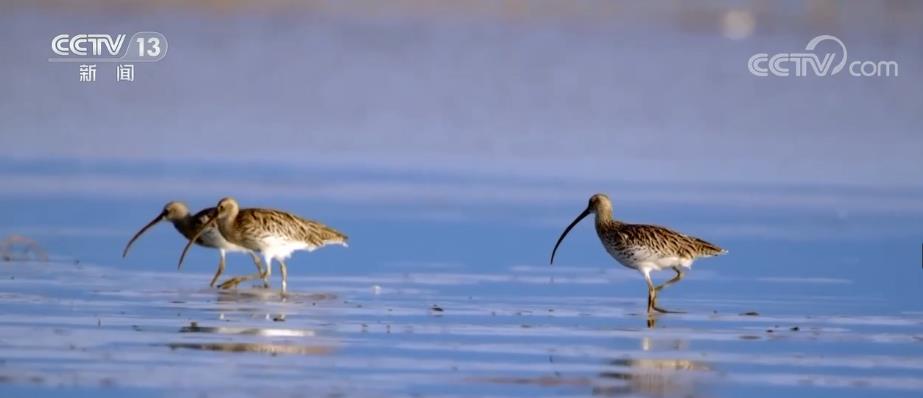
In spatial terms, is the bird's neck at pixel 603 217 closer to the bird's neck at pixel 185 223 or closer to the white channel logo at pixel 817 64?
the bird's neck at pixel 185 223

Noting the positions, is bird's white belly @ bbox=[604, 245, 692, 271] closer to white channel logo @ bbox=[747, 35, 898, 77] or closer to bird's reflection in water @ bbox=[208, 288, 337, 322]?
bird's reflection in water @ bbox=[208, 288, 337, 322]

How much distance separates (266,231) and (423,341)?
5.55 m

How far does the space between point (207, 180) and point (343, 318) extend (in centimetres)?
1336

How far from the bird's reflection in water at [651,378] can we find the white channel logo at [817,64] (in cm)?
2615

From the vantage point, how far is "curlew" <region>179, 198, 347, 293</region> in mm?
A: 19062

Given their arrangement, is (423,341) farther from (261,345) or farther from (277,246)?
(277,246)

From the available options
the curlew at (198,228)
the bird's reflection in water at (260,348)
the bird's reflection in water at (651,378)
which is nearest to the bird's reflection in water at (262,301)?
the curlew at (198,228)

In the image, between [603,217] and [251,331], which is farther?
[603,217]

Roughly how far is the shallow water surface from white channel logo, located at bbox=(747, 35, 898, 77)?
21331 millimetres

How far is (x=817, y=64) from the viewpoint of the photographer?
133 feet

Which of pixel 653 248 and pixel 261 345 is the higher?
pixel 653 248

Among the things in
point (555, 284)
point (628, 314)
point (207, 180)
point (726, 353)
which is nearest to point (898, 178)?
point (207, 180)

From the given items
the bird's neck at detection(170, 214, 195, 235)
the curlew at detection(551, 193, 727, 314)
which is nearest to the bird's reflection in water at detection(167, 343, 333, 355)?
the curlew at detection(551, 193, 727, 314)

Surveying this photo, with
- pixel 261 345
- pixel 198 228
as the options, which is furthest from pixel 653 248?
pixel 261 345
